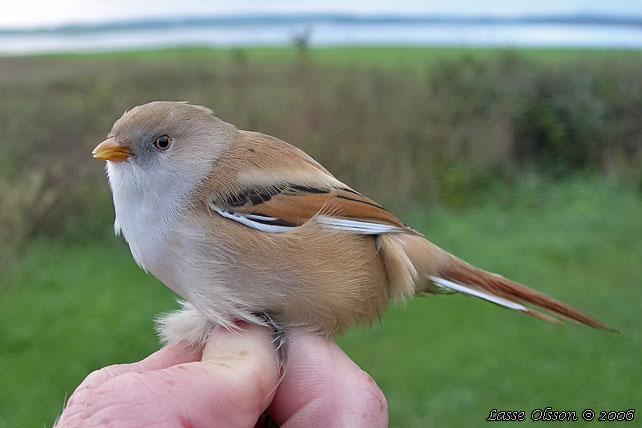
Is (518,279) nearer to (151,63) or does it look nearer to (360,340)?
(360,340)

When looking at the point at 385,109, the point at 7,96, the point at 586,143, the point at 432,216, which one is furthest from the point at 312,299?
the point at 586,143

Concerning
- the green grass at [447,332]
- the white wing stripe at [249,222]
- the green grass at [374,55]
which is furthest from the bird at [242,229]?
the green grass at [374,55]

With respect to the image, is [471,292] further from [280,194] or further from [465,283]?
[280,194]

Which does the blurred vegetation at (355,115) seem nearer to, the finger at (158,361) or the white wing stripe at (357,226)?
the finger at (158,361)

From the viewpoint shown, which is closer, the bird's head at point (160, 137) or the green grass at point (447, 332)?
the bird's head at point (160, 137)

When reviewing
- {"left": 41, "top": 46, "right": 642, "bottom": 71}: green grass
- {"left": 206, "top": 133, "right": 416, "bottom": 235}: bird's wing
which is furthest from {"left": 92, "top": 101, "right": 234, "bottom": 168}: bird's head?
{"left": 41, "top": 46, "right": 642, "bottom": 71}: green grass

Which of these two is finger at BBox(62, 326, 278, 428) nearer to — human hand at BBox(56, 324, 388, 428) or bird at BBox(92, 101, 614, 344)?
human hand at BBox(56, 324, 388, 428)
